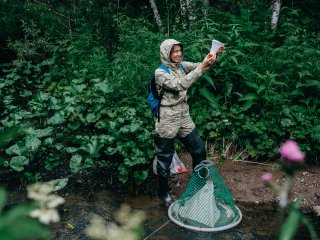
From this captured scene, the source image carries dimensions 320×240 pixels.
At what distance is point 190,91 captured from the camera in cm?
631

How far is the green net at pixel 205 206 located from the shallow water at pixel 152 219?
0.09 m

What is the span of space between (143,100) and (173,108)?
1.67m

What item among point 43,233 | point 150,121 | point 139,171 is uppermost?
point 43,233

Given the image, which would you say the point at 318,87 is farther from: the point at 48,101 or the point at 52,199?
the point at 52,199

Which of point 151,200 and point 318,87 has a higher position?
point 318,87

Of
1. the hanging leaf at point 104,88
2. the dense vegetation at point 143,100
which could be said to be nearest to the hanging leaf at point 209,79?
the dense vegetation at point 143,100

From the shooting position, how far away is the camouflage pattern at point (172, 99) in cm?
432

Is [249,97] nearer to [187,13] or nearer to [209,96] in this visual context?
[209,96]

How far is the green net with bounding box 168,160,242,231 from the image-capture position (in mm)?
4445

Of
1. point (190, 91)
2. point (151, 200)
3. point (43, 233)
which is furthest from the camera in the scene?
point (190, 91)

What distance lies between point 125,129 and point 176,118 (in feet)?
3.00

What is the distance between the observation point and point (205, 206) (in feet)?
14.6

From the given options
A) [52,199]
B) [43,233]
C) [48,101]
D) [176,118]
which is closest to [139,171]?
[176,118]

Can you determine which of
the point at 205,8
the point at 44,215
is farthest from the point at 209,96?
the point at 44,215
